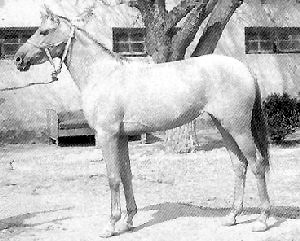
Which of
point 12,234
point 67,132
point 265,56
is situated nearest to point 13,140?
point 67,132

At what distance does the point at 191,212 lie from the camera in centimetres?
669

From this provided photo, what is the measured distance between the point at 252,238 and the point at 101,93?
201 centimetres

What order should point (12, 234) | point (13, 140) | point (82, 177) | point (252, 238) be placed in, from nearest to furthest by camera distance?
point (252, 238), point (12, 234), point (82, 177), point (13, 140)

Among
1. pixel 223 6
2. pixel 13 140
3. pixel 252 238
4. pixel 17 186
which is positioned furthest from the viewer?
pixel 13 140

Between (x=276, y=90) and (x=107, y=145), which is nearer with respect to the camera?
(x=107, y=145)

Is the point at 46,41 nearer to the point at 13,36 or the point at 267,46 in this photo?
the point at 13,36

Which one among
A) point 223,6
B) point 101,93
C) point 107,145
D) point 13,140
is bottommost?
point 13,140

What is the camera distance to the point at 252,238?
5547 millimetres

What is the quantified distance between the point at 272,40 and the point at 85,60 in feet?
42.5

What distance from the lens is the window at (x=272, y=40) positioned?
17.8 m

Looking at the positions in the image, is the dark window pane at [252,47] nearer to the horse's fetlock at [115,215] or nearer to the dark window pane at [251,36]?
the dark window pane at [251,36]

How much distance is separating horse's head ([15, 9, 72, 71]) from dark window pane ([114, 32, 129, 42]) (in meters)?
11.0

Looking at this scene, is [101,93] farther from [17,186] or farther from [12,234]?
[17,186]

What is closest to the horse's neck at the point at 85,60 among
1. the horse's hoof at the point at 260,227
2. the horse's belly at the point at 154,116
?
the horse's belly at the point at 154,116
